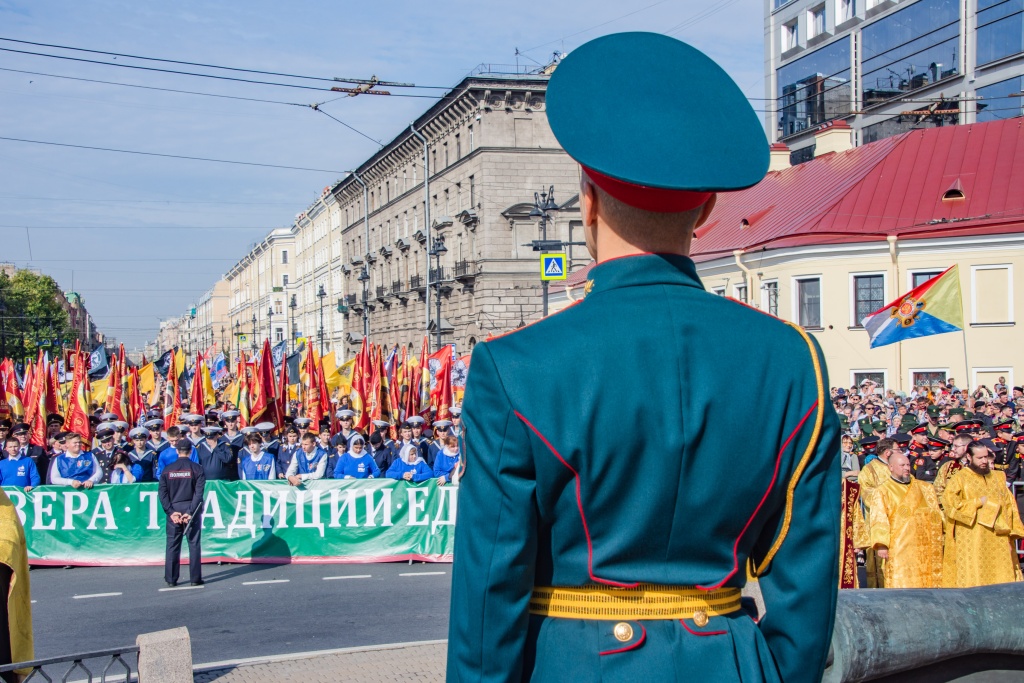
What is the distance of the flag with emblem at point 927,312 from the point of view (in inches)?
800

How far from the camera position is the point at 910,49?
51156 millimetres

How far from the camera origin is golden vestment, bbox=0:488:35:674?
451 centimetres

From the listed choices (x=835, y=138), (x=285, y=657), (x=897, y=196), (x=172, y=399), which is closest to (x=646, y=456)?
(x=285, y=657)

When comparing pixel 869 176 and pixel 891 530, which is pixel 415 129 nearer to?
pixel 869 176

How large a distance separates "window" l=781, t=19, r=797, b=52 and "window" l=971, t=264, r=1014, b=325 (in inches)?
1381

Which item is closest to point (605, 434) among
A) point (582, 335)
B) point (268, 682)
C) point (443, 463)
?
point (582, 335)

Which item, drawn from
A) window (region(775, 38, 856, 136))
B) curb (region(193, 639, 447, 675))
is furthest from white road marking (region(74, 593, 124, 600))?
window (region(775, 38, 856, 136))

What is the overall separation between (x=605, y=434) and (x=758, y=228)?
114 ft

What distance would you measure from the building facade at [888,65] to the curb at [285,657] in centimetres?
3882

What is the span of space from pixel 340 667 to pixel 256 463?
24.4 ft

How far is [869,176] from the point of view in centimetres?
3500

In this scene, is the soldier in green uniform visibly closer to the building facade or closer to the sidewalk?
the sidewalk

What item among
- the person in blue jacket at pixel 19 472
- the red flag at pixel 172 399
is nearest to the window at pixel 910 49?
the red flag at pixel 172 399

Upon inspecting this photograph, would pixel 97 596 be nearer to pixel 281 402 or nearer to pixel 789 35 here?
pixel 281 402
